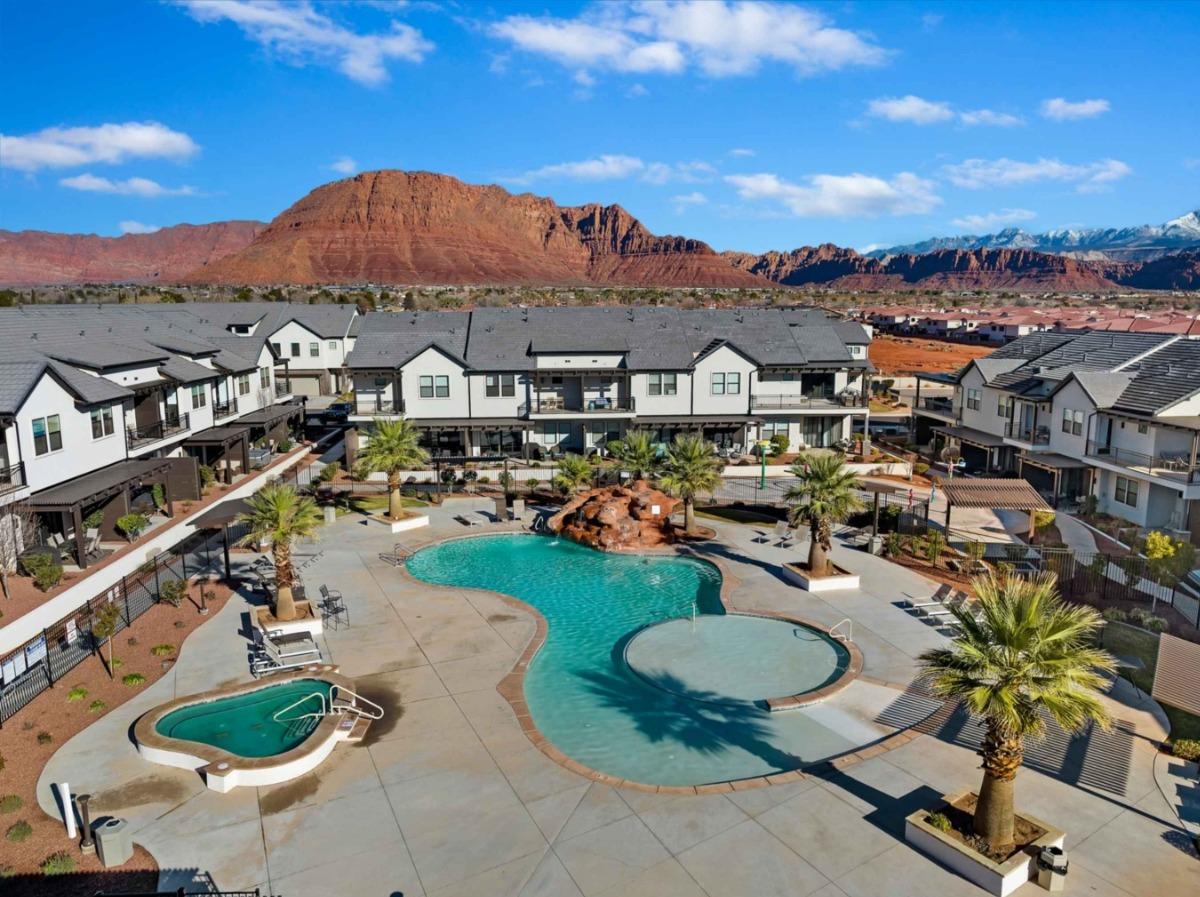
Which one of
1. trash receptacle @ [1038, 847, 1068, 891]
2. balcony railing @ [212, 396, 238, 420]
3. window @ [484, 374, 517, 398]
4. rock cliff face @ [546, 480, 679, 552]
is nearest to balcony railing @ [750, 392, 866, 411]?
window @ [484, 374, 517, 398]

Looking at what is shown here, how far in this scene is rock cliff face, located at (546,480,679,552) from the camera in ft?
108

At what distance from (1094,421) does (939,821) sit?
29.6 metres

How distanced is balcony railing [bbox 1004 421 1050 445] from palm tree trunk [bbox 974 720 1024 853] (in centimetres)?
3152

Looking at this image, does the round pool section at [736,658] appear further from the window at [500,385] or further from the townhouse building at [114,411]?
the window at [500,385]

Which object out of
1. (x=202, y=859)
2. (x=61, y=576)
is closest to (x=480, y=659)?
(x=202, y=859)

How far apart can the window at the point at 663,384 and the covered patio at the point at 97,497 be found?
25.6m

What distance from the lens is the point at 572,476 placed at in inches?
1548

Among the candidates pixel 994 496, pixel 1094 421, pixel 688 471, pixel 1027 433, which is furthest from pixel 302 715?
pixel 1027 433

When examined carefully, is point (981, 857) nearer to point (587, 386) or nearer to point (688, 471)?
point (688, 471)

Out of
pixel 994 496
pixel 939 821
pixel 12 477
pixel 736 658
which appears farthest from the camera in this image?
pixel 994 496

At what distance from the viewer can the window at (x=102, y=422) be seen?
32656 millimetres

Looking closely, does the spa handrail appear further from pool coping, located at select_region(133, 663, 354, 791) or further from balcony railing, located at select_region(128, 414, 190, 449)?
balcony railing, located at select_region(128, 414, 190, 449)

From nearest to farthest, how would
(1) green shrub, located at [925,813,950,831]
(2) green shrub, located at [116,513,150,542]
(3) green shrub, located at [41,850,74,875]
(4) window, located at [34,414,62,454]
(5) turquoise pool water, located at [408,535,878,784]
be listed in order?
(3) green shrub, located at [41,850,74,875] < (1) green shrub, located at [925,813,950,831] < (5) turquoise pool water, located at [408,535,878,784] < (4) window, located at [34,414,62,454] < (2) green shrub, located at [116,513,150,542]

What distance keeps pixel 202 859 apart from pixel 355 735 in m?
4.44
